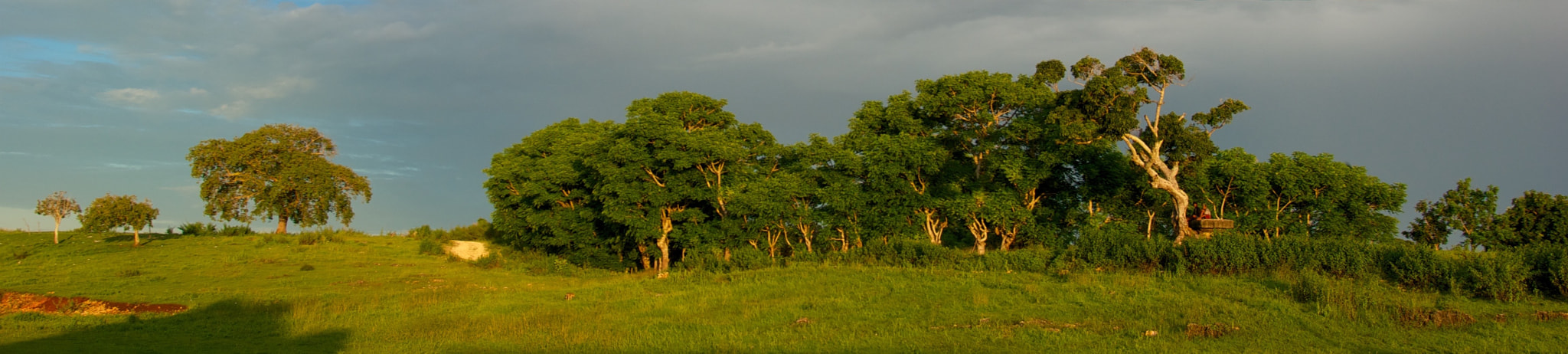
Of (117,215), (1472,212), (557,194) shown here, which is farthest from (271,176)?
(1472,212)

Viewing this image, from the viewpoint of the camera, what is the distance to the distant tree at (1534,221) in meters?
28.5

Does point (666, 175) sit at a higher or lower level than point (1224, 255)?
higher

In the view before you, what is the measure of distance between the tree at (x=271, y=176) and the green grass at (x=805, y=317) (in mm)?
22635

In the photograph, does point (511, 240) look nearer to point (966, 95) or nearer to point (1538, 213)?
Answer: point (966, 95)

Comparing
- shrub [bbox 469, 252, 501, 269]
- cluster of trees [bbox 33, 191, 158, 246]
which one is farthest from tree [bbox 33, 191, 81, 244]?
shrub [bbox 469, 252, 501, 269]

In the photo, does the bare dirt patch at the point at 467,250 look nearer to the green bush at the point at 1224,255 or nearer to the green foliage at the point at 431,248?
the green foliage at the point at 431,248

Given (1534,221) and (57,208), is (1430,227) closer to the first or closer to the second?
(1534,221)

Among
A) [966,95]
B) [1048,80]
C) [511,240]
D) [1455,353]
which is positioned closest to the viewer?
[1455,353]

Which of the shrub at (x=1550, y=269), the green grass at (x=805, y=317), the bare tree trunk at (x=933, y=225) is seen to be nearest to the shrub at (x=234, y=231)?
the green grass at (x=805, y=317)

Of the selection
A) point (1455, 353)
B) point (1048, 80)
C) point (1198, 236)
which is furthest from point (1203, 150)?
point (1455, 353)

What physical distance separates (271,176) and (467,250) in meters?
13.5

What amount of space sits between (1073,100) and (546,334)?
54.7 feet

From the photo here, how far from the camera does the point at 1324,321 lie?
46.4 feet

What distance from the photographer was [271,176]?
49.9m
